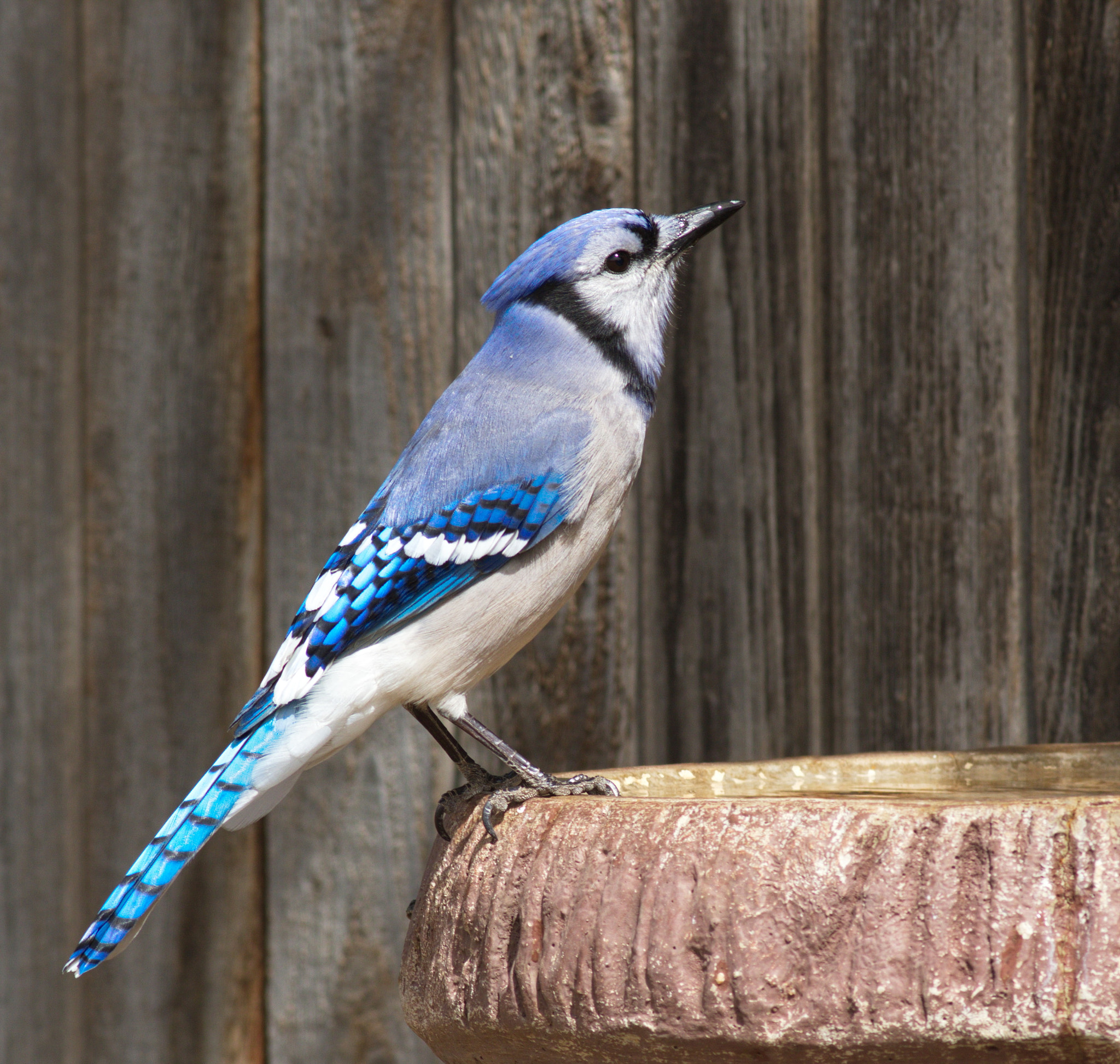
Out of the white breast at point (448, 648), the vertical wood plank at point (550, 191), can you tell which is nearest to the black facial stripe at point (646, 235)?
the vertical wood plank at point (550, 191)

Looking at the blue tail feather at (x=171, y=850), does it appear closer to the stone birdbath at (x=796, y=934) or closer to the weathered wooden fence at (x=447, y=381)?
the stone birdbath at (x=796, y=934)

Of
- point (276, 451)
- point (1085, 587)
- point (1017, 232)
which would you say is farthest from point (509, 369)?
point (1085, 587)

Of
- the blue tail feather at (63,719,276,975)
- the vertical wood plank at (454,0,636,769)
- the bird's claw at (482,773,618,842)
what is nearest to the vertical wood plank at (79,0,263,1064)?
the vertical wood plank at (454,0,636,769)

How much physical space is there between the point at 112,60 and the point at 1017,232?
1857 millimetres

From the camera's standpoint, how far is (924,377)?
2215mm

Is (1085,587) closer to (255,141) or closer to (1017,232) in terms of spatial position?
(1017,232)

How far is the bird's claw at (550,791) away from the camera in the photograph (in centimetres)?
145

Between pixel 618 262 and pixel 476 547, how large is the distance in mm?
609

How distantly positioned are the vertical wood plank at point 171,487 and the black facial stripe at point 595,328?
743 mm

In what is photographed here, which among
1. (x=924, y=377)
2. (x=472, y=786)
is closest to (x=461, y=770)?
(x=472, y=786)

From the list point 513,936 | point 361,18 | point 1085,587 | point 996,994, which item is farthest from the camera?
point 361,18

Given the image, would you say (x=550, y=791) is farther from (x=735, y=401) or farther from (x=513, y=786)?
(x=735, y=401)

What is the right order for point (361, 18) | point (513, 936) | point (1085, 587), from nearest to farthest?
1. point (513, 936)
2. point (1085, 587)
3. point (361, 18)

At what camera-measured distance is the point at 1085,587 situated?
2066 millimetres
